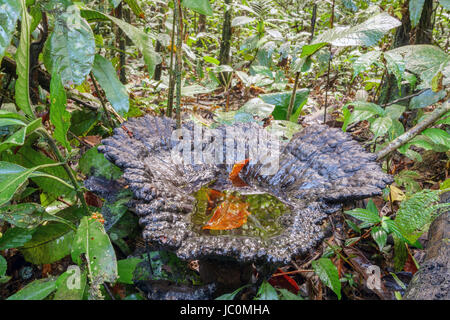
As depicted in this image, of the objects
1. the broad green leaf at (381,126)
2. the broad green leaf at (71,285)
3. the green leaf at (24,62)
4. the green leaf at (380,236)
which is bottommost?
the broad green leaf at (71,285)

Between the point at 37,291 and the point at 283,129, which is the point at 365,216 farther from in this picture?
the point at 37,291

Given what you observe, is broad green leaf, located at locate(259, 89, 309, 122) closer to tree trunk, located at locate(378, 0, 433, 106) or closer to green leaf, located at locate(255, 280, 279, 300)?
tree trunk, located at locate(378, 0, 433, 106)

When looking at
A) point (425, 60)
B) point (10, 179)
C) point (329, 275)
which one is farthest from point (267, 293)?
point (425, 60)

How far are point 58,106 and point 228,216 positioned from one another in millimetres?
894

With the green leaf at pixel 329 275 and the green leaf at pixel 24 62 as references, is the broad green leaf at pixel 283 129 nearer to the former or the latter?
the green leaf at pixel 329 275

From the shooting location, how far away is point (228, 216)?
1480mm

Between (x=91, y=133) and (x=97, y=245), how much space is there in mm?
1407

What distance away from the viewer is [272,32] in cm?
255

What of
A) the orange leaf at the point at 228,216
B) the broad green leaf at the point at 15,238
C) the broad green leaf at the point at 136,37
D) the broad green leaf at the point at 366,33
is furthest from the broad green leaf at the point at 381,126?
the broad green leaf at the point at 15,238

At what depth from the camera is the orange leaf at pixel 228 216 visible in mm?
1412

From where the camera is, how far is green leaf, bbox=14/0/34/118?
3.95 feet

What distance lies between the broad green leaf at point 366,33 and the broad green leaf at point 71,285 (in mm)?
1579

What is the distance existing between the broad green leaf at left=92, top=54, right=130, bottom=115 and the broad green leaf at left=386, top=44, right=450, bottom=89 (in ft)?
5.07
